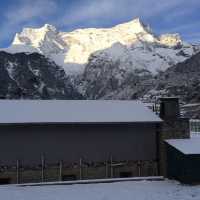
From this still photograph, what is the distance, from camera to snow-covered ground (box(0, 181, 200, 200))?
2019cm

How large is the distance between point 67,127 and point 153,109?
22.2ft

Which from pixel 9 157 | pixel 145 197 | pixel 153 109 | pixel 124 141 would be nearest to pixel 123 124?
pixel 124 141

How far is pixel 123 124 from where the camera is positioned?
96.0 feet

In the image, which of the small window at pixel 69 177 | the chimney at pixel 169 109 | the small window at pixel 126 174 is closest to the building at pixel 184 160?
the chimney at pixel 169 109

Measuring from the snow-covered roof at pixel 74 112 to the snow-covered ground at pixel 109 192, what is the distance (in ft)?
17.7

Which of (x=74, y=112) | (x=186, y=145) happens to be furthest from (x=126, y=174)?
(x=74, y=112)

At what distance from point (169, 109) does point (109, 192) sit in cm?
1014

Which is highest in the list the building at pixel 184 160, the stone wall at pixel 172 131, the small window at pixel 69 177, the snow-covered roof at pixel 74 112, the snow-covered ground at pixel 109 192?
the snow-covered roof at pixel 74 112

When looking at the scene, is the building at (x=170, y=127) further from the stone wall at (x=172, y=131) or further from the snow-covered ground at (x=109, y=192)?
the snow-covered ground at (x=109, y=192)

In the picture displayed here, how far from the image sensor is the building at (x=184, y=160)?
25.0 meters

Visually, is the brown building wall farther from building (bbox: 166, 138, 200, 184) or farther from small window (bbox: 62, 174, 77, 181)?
building (bbox: 166, 138, 200, 184)

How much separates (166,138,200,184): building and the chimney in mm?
2055

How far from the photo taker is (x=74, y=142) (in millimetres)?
28594

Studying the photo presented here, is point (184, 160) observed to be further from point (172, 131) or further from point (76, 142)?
point (76, 142)
